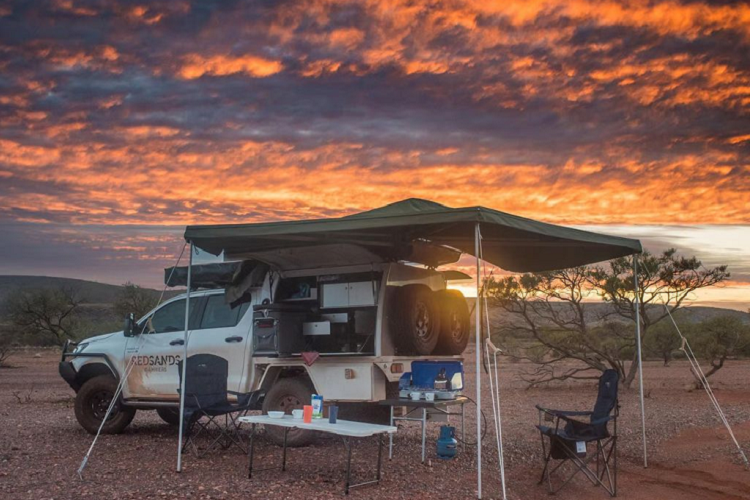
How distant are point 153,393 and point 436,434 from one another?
3.63 meters

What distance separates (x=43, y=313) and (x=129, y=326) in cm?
2837

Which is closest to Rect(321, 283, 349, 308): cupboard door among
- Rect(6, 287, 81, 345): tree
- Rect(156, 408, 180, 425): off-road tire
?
Rect(156, 408, 180, 425): off-road tire

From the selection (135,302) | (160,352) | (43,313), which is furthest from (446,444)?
(43,313)

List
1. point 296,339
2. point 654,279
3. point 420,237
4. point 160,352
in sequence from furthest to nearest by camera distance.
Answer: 1. point 654,279
2. point 160,352
3. point 296,339
4. point 420,237

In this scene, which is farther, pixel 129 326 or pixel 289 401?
pixel 129 326

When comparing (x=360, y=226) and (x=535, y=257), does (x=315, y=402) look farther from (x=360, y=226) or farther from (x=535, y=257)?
(x=535, y=257)

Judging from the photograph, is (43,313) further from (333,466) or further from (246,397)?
(333,466)

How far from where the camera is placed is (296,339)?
951 centimetres

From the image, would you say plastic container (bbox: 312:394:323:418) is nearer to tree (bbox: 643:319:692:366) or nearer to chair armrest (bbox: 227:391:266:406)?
chair armrest (bbox: 227:391:266:406)

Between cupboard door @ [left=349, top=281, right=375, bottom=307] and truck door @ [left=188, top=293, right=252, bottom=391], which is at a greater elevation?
cupboard door @ [left=349, top=281, right=375, bottom=307]

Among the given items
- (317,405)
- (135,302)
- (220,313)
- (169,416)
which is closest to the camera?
(317,405)

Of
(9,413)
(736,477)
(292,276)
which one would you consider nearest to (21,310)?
(9,413)

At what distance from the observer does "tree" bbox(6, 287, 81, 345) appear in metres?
36.2

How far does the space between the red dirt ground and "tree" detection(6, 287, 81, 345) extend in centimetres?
2426
